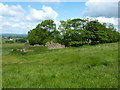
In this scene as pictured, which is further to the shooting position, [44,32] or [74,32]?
[44,32]

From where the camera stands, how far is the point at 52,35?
68000mm

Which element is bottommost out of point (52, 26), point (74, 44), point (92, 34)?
point (74, 44)

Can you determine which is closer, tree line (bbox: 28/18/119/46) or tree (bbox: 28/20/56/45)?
tree line (bbox: 28/18/119/46)

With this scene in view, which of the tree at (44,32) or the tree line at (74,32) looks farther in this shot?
the tree at (44,32)

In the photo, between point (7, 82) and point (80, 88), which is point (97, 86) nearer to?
point (80, 88)

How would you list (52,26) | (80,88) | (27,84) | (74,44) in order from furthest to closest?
(52,26), (74,44), (27,84), (80,88)

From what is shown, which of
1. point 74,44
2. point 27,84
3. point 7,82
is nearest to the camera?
point 27,84

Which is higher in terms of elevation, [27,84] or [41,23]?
[41,23]

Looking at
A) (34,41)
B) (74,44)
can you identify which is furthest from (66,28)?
(34,41)

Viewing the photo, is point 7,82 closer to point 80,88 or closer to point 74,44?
point 80,88

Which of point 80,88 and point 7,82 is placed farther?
point 7,82


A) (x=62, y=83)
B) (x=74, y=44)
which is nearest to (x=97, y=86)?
(x=62, y=83)

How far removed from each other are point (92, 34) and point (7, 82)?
55.4m

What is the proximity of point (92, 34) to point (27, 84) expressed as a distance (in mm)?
55596
